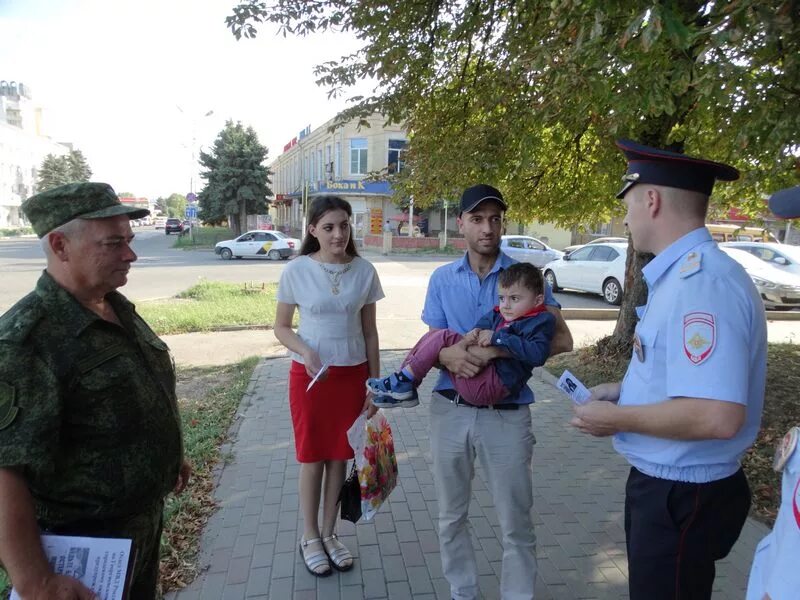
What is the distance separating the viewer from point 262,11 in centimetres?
575

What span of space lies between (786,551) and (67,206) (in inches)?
87.6

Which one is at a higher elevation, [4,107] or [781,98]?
[4,107]

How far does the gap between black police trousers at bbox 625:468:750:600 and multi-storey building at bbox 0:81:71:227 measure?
69.6m

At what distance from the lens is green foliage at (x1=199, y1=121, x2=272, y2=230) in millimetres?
42531

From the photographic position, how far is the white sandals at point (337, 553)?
3.11 meters

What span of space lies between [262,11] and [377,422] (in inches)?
193

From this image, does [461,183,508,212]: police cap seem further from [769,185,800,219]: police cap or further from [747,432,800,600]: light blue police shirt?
[747,432,800,600]: light blue police shirt

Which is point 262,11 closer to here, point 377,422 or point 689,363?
point 377,422

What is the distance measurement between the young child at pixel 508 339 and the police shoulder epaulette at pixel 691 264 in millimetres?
737

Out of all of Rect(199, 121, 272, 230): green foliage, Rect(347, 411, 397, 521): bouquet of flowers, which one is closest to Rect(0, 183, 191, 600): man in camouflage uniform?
Rect(347, 411, 397, 521): bouquet of flowers

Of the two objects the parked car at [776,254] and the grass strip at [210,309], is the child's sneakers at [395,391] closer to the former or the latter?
the grass strip at [210,309]

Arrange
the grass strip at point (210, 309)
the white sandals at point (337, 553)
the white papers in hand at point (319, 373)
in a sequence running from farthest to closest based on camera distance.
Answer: the grass strip at point (210, 309), the white sandals at point (337, 553), the white papers in hand at point (319, 373)

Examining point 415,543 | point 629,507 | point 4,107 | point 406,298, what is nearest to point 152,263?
point 406,298

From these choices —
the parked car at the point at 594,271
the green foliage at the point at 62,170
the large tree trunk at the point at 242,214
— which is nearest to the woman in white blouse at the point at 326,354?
the parked car at the point at 594,271
